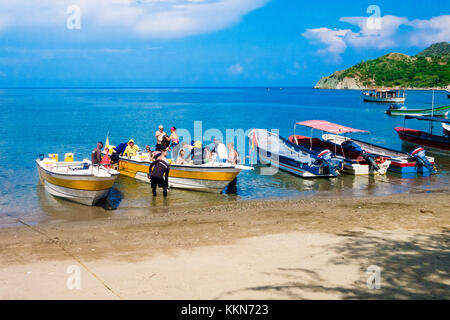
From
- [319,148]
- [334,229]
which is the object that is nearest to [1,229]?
[334,229]

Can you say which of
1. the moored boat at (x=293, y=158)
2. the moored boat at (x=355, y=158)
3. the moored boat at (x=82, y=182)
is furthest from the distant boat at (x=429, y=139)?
the moored boat at (x=82, y=182)

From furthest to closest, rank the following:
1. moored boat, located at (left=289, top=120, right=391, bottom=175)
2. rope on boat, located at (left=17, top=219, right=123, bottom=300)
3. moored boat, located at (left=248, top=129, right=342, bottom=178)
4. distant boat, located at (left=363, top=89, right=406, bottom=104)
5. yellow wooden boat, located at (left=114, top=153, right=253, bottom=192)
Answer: distant boat, located at (left=363, top=89, right=406, bottom=104) < moored boat, located at (left=289, top=120, right=391, bottom=175) < moored boat, located at (left=248, top=129, right=342, bottom=178) < yellow wooden boat, located at (left=114, top=153, right=253, bottom=192) < rope on boat, located at (left=17, top=219, right=123, bottom=300)

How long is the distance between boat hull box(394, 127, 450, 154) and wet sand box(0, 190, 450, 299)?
16.8 meters

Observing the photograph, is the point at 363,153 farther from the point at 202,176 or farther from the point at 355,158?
the point at 202,176

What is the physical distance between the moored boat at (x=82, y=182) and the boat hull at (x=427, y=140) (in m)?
23.4

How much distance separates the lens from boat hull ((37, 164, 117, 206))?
47.3 ft

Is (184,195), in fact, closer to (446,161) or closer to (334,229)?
(334,229)

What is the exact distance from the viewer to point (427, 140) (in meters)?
31.3

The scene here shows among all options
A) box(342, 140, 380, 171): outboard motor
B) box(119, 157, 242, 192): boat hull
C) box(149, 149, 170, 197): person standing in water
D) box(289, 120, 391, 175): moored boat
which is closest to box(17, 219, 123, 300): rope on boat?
box(149, 149, 170, 197): person standing in water

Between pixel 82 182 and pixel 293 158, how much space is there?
11.1 meters

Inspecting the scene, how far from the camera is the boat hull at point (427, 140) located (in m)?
29.0

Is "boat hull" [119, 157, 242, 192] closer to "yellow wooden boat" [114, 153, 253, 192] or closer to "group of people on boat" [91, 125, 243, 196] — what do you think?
"yellow wooden boat" [114, 153, 253, 192]

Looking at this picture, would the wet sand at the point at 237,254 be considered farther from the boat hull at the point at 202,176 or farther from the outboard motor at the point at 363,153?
the outboard motor at the point at 363,153

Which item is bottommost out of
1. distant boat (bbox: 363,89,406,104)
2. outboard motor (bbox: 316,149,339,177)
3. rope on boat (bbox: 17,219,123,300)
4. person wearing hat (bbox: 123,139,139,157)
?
rope on boat (bbox: 17,219,123,300)
